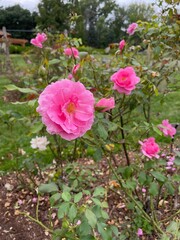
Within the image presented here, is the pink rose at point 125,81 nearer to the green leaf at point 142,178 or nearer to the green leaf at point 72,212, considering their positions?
the green leaf at point 72,212

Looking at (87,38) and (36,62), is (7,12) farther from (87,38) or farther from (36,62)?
(36,62)

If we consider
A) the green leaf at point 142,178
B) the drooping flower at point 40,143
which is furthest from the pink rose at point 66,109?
the drooping flower at point 40,143

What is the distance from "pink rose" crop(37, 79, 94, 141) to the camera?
75 cm

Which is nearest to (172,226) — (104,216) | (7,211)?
(104,216)

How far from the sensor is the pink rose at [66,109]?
2.48 ft

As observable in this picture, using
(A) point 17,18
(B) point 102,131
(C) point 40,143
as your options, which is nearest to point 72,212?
(B) point 102,131

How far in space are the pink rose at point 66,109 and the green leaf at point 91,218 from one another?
0.93ft

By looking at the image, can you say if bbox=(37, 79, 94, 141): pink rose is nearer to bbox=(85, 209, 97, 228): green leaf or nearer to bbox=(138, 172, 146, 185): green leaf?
bbox=(85, 209, 97, 228): green leaf

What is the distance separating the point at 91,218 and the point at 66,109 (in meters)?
0.34

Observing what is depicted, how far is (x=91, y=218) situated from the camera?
0.95 metres

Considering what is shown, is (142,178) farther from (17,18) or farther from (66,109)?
(17,18)

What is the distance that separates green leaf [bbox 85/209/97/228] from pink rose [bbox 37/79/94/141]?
0.93 ft

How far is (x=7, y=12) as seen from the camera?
30.4 m

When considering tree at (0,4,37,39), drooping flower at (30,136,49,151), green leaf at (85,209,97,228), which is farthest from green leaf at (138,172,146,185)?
tree at (0,4,37,39)
